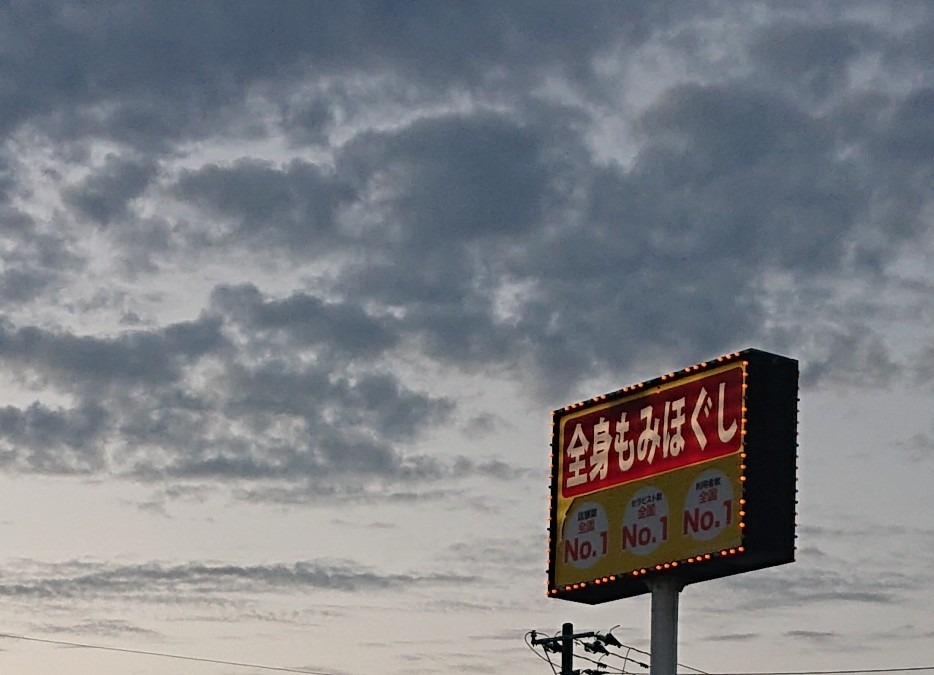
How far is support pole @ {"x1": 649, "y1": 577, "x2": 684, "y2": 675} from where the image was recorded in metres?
41.8

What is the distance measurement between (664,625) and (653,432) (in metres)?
3.80

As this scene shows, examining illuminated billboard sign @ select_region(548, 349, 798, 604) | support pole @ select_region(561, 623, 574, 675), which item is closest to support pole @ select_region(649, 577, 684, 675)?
illuminated billboard sign @ select_region(548, 349, 798, 604)

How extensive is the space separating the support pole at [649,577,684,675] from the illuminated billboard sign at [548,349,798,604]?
36 centimetres

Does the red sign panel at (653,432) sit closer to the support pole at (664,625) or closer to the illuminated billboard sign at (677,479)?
the illuminated billboard sign at (677,479)

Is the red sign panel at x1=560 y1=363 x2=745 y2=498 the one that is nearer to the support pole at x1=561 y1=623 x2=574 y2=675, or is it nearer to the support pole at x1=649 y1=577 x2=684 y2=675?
the support pole at x1=649 y1=577 x2=684 y2=675

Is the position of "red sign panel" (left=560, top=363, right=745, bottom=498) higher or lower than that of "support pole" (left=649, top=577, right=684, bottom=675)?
higher

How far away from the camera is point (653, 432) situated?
42.7 metres

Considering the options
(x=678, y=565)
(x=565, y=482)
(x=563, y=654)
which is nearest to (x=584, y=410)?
(x=565, y=482)

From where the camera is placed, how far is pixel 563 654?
176 ft

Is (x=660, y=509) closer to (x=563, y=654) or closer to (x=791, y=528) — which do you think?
(x=791, y=528)

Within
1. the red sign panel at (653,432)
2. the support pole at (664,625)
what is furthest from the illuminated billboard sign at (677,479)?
the support pole at (664,625)

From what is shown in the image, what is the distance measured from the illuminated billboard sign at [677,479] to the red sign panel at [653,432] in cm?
2

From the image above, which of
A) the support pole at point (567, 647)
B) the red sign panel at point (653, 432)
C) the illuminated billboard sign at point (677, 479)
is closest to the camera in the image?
the illuminated billboard sign at point (677, 479)

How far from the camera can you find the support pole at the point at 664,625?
41.8 meters
